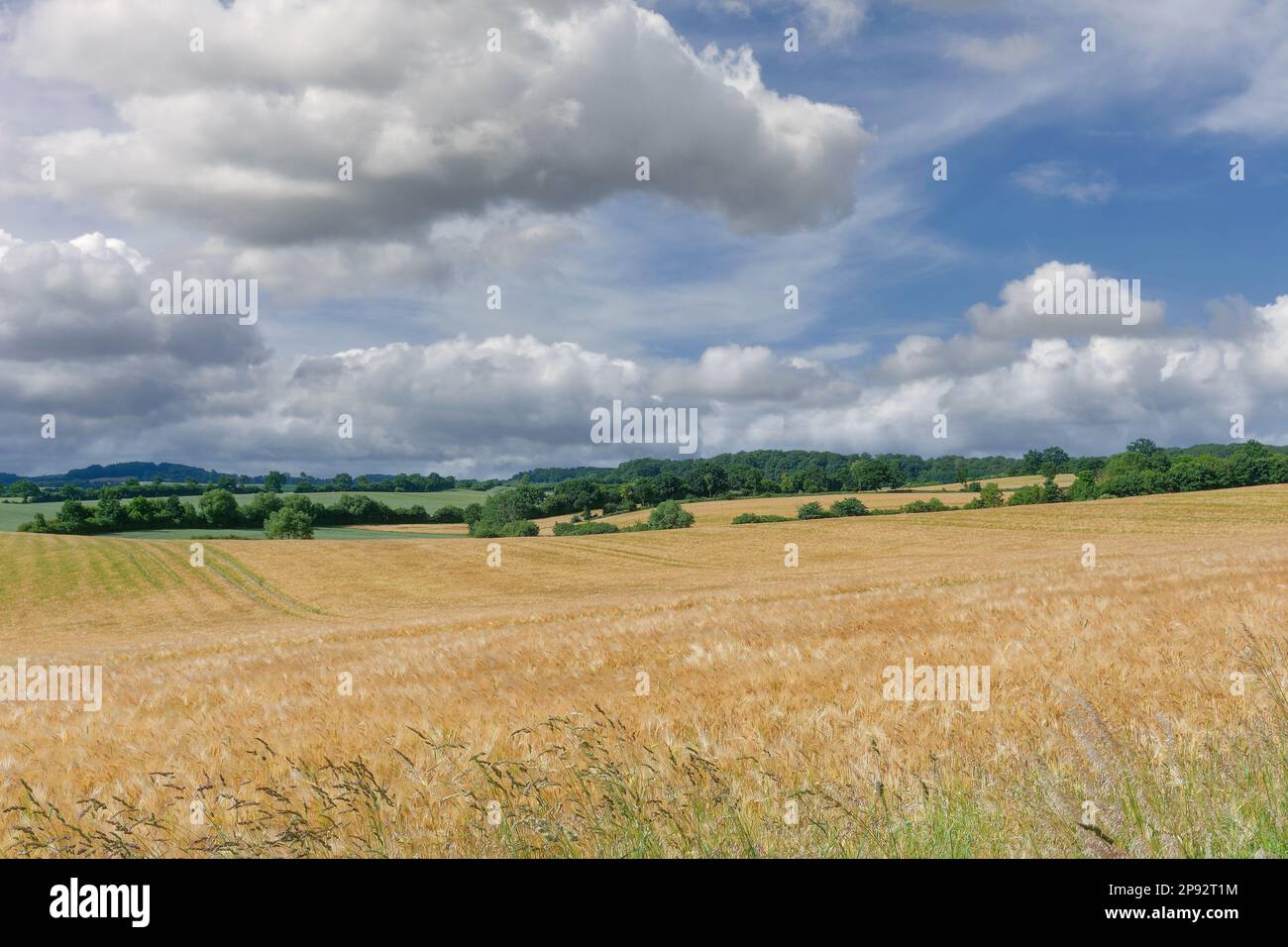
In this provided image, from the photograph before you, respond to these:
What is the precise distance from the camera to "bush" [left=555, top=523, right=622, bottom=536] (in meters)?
106

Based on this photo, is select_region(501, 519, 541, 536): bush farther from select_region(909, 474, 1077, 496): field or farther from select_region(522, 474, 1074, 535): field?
select_region(909, 474, 1077, 496): field

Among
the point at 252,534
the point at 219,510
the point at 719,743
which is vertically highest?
the point at 719,743

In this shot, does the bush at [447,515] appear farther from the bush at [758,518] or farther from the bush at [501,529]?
the bush at [758,518]

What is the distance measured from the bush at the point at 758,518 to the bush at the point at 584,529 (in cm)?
1603

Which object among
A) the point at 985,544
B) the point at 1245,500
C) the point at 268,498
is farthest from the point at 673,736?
the point at 268,498

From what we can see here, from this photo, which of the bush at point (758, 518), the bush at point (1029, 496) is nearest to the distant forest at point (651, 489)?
the bush at point (1029, 496)

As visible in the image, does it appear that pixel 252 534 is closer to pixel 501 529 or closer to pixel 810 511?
pixel 501 529

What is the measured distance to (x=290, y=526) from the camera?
111625 millimetres

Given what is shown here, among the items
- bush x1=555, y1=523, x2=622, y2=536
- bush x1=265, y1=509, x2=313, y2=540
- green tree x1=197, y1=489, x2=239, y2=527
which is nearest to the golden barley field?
bush x1=555, y1=523, x2=622, y2=536

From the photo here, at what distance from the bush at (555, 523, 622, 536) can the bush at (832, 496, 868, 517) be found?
29.6 m

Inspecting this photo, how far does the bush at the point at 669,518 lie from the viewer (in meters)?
104

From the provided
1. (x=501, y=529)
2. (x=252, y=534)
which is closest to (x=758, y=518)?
(x=501, y=529)

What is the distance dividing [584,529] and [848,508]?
3611 centimetres

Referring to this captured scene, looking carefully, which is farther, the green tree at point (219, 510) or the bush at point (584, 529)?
the green tree at point (219, 510)
